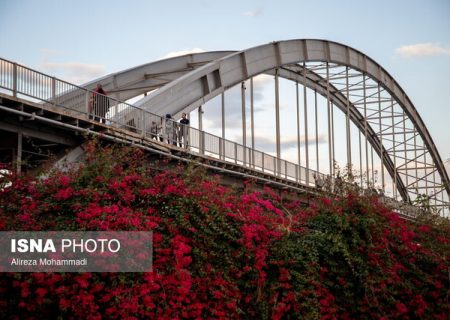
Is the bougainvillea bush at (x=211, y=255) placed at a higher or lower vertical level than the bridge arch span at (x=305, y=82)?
lower

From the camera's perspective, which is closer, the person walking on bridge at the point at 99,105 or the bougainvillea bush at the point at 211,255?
the bougainvillea bush at the point at 211,255

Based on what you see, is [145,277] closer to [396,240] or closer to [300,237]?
[300,237]

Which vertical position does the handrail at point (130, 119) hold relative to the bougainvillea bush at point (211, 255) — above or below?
above

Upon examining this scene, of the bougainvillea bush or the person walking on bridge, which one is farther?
the person walking on bridge

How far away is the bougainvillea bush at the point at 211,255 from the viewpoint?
13188 millimetres

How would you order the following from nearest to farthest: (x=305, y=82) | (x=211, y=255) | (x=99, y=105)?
(x=211, y=255)
(x=99, y=105)
(x=305, y=82)

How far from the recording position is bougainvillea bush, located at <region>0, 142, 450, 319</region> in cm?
1319

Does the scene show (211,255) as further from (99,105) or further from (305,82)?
(305,82)

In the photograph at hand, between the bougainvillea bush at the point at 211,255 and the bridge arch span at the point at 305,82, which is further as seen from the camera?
the bridge arch span at the point at 305,82

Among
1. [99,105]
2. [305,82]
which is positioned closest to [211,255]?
[99,105]

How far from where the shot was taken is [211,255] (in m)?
15.1

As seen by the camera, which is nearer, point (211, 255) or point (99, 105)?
point (211, 255)

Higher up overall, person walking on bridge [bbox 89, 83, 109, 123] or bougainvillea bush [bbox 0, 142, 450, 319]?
person walking on bridge [bbox 89, 83, 109, 123]

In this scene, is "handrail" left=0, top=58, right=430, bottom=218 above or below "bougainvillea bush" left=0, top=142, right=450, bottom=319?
above
